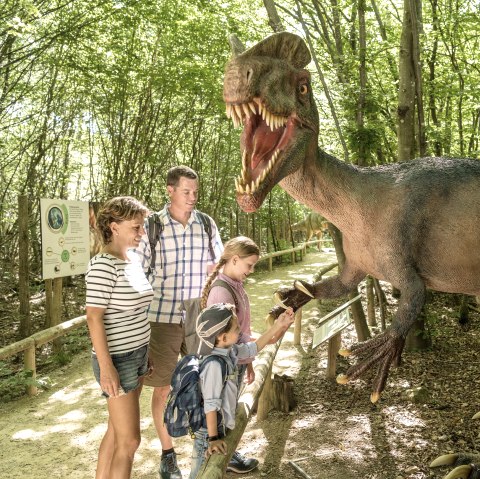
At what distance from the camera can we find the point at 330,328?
4.50 m

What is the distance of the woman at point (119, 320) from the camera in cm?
259

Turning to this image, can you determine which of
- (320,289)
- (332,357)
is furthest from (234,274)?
(332,357)

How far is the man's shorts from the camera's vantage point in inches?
138

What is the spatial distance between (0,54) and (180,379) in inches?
292

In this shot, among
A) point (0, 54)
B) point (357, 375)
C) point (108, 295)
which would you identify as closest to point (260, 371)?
point (108, 295)

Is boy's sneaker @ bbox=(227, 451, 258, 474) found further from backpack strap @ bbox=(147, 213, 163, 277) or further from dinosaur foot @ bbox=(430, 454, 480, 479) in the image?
dinosaur foot @ bbox=(430, 454, 480, 479)

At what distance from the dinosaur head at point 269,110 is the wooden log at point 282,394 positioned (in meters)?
4.14

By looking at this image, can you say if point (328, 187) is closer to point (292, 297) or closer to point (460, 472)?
point (292, 297)

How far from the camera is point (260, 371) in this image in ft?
13.5

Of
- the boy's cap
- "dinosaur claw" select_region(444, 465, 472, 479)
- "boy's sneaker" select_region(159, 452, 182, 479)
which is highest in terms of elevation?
the boy's cap

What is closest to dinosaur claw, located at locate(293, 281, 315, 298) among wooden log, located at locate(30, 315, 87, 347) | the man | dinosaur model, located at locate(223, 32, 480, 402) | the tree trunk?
dinosaur model, located at locate(223, 32, 480, 402)

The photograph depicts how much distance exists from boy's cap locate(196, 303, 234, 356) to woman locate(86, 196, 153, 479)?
0.43m

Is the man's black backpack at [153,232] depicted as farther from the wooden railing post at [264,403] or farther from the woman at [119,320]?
the wooden railing post at [264,403]

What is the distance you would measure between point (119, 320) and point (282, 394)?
10.2ft
